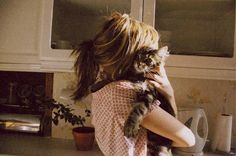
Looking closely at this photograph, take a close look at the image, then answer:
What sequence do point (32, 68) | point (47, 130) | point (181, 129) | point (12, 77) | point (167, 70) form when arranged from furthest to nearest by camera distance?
1. point (12, 77)
2. point (47, 130)
3. point (32, 68)
4. point (167, 70)
5. point (181, 129)

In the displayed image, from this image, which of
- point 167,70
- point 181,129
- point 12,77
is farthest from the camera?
point 12,77

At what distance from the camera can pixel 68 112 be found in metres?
1.73

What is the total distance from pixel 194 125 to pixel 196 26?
0.46 metres

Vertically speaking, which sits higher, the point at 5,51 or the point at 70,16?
the point at 70,16

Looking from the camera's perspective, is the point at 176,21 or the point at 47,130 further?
the point at 47,130

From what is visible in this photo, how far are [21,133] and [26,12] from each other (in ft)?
2.32

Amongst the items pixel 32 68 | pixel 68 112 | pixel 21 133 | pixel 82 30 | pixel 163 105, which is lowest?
pixel 21 133

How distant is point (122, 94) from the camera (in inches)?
39.5

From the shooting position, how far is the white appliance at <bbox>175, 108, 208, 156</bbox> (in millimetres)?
1637

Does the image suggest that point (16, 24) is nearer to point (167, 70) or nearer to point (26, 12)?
point (26, 12)

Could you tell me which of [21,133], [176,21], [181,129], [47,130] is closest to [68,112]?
[47,130]

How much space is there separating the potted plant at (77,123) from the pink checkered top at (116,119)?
62cm

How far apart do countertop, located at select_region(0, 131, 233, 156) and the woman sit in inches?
25.4

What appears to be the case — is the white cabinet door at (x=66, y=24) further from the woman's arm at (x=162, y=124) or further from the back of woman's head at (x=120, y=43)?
the woman's arm at (x=162, y=124)
